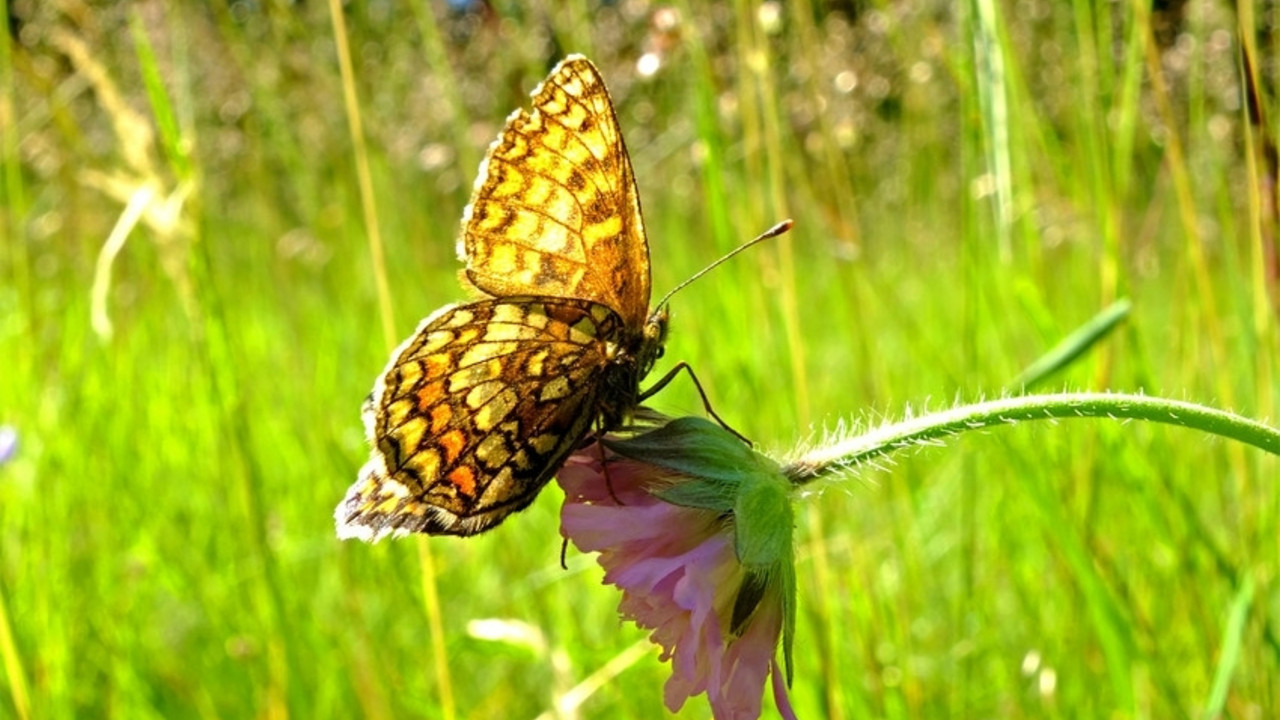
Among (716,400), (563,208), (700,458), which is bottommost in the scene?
(716,400)

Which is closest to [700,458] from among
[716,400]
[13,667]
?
[13,667]

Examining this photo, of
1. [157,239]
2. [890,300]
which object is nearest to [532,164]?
[157,239]

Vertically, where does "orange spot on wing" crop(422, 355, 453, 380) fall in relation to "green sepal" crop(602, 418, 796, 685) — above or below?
above

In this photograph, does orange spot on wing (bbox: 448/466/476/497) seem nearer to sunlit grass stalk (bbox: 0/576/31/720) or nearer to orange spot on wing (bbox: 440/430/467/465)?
orange spot on wing (bbox: 440/430/467/465)

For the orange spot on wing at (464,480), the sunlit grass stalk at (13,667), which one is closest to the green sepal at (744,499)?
the orange spot on wing at (464,480)

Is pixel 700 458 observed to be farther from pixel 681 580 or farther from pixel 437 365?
pixel 437 365

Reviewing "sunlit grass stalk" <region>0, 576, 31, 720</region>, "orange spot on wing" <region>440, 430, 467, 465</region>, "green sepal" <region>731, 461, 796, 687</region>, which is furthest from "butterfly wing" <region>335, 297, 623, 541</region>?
"sunlit grass stalk" <region>0, 576, 31, 720</region>

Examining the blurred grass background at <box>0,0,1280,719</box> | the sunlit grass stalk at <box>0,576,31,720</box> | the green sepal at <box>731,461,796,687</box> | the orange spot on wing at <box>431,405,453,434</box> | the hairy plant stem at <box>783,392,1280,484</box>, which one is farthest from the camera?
the blurred grass background at <box>0,0,1280,719</box>
